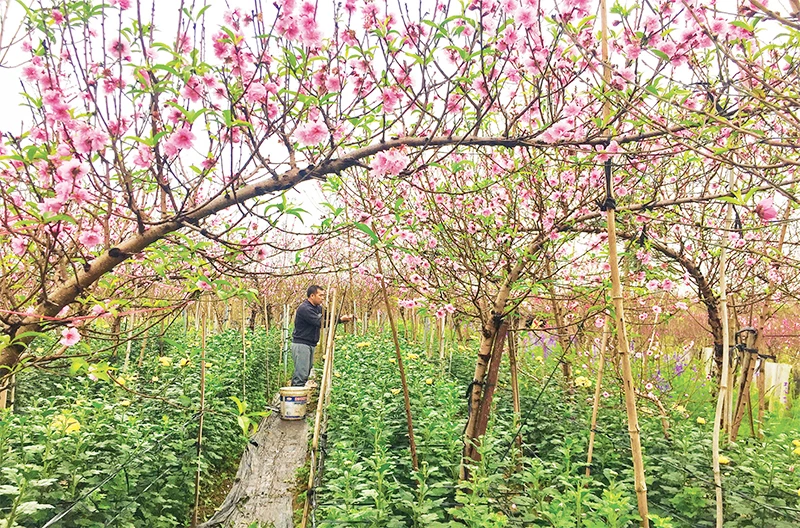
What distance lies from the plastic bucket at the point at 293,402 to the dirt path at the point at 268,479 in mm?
145

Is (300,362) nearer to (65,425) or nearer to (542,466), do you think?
(65,425)

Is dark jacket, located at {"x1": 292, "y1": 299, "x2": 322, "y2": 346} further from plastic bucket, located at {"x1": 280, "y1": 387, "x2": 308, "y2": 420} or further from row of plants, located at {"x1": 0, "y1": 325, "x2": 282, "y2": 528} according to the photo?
row of plants, located at {"x1": 0, "y1": 325, "x2": 282, "y2": 528}

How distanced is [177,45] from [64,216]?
2.68 ft

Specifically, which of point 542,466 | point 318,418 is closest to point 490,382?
point 542,466

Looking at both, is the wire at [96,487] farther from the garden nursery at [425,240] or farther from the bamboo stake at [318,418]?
the bamboo stake at [318,418]

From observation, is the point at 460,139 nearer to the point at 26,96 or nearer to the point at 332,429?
the point at 26,96

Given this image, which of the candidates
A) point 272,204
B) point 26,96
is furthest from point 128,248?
point 26,96

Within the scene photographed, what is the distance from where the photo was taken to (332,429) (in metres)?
5.19

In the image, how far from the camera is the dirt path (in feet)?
13.8

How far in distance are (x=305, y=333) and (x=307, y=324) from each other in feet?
0.48

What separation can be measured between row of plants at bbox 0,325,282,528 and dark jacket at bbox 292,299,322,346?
73.5 inches

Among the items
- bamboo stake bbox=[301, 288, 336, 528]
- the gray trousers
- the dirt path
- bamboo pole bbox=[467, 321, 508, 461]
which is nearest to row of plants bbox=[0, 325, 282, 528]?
the dirt path

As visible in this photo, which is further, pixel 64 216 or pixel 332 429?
pixel 332 429

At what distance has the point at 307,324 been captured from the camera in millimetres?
7637
